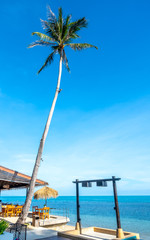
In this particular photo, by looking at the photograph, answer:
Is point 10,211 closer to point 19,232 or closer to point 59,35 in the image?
point 19,232

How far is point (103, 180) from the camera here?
8.85 meters

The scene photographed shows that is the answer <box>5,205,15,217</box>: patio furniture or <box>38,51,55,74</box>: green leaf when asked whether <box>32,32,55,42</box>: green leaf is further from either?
<box>5,205,15,217</box>: patio furniture

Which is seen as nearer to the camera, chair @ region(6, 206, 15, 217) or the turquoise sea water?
chair @ region(6, 206, 15, 217)

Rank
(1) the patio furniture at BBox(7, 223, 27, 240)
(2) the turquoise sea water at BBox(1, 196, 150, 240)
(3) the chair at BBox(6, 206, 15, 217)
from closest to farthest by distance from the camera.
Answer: (1) the patio furniture at BBox(7, 223, 27, 240)
(3) the chair at BBox(6, 206, 15, 217)
(2) the turquoise sea water at BBox(1, 196, 150, 240)

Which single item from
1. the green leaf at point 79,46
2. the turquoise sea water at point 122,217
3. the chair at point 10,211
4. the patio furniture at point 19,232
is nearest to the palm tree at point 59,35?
the green leaf at point 79,46

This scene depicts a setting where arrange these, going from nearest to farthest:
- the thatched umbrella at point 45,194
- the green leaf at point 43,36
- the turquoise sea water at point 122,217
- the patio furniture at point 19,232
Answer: the patio furniture at point 19,232 → the green leaf at point 43,36 → the thatched umbrella at point 45,194 → the turquoise sea water at point 122,217

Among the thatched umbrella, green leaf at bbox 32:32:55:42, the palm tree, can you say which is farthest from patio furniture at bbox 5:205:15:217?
green leaf at bbox 32:32:55:42

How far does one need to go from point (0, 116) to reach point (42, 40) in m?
11.0

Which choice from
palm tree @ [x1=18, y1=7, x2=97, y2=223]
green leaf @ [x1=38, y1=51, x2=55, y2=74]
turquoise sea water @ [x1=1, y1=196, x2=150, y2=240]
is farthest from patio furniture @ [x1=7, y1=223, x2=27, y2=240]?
turquoise sea water @ [x1=1, y1=196, x2=150, y2=240]

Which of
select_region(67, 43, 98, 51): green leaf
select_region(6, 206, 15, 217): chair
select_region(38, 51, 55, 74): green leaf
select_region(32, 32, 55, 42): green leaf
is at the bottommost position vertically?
select_region(6, 206, 15, 217): chair

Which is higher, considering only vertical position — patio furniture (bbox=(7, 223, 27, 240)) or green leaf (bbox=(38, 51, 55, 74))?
green leaf (bbox=(38, 51, 55, 74))

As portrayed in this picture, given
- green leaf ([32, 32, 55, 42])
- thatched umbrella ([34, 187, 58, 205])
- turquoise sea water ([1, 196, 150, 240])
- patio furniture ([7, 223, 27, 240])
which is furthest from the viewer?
turquoise sea water ([1, 196, 150, 240])

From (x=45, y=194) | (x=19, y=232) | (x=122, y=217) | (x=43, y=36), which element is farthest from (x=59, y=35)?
(x=122, y=217)

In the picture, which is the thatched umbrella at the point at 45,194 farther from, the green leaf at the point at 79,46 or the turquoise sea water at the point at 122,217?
the green leaf at the point at 79,46
